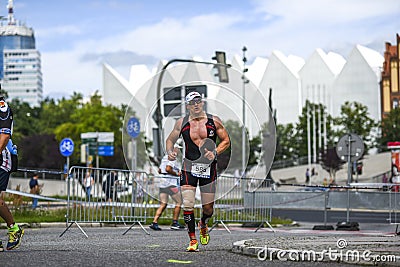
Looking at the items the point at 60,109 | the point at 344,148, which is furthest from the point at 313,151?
the point at 344,148

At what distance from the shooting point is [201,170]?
10656 mm

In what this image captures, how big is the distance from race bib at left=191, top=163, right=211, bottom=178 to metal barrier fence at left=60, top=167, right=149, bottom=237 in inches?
215

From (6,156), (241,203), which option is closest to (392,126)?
(241,203)

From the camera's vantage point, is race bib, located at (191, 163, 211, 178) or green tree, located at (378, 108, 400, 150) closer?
race bib, located at (191, 163, 211, 178)

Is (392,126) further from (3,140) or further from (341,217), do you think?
(3,140)

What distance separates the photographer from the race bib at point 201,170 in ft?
34.8

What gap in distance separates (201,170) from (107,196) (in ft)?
22.6

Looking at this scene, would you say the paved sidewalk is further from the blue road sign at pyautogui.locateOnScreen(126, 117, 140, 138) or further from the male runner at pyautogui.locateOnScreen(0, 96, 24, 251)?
the blue road sign at pyautogui.locateOnScreen(126, 117, 140, 138)

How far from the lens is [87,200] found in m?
17.0

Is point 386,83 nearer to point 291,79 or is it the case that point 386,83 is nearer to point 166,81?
point 291,79

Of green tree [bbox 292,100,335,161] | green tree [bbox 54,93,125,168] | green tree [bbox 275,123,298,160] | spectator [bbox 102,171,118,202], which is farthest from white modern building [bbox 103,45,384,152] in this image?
spectator [bbox 102,171,118,202]

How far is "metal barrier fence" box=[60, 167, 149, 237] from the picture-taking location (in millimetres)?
16297

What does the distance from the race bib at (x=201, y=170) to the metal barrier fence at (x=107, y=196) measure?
545 cm

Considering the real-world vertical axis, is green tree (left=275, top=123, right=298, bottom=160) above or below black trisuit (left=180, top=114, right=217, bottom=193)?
above
